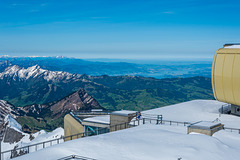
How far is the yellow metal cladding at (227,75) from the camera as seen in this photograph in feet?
109

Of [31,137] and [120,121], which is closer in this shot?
[120,121]

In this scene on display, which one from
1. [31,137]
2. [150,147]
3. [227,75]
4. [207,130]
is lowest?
[31,137]

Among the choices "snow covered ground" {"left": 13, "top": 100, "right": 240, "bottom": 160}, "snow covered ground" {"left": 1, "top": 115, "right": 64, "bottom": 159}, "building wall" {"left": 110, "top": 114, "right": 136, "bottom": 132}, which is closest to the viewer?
"snow covered ground" {"left": 13, "top": 100, "right": 240, "bottom": 160}

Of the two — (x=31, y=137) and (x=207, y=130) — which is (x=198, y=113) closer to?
(x=207, y=130)

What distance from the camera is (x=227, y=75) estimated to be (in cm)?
3438

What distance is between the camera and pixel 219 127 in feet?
82.8

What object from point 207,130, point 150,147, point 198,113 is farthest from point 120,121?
point 150,147

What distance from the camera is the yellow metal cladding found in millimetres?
33156

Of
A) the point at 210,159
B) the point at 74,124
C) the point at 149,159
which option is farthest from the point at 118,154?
the point at 74,124

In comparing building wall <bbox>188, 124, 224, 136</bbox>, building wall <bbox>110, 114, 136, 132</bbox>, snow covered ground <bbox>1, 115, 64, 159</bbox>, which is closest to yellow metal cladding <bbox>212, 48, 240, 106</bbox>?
building wall <bbox>188, 124, 224, 136</bbox>

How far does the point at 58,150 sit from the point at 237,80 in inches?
958

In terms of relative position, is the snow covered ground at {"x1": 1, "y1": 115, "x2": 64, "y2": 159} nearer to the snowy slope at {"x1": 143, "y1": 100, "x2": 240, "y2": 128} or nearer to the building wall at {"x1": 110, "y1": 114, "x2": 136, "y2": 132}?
the snowy slope at {"x1": 143, "y1": 100, "x2": 240, "y2": 128}

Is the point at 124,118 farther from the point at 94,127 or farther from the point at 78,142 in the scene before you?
the point at 78,142

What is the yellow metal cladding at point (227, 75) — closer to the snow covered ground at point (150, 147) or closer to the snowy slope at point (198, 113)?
the snowy slope at point (198, 113)
